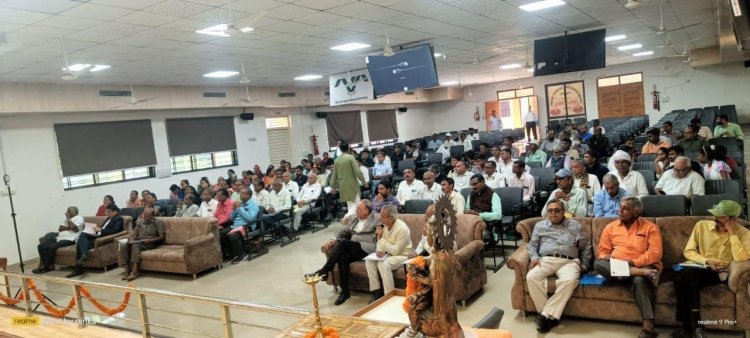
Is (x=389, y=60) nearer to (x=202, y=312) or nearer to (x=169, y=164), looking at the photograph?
(x=202, y=312)

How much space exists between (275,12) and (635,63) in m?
17.5

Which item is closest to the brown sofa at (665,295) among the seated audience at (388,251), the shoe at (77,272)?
the seated audience at (388,251)

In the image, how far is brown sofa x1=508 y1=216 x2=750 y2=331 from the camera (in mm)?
3258

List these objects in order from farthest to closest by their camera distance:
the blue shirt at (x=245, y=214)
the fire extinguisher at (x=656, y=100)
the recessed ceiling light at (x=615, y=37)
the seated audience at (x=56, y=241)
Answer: the fire extinguisher at (x=656, y=100) < the recessed ceiling light at (x=615, y=37) < the seated audience at (x=56, y=241) < the blue shirt at (x=245, y=214)

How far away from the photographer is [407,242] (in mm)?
4715

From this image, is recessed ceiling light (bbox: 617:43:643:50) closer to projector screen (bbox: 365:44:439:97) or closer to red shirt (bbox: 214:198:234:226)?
projector screen (bbox: 365:44:439:97)

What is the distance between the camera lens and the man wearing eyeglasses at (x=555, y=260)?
3773mm

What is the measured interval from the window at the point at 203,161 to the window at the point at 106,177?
2.19ft

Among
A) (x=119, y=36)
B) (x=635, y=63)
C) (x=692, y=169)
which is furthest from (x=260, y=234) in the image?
(x=635, y=63)

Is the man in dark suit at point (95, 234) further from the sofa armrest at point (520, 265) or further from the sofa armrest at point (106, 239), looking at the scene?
the sofa armrest at point (520, 265)

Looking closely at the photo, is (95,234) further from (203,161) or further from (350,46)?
(350,46)

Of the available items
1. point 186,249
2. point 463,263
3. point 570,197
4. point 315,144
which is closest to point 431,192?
point 570,197

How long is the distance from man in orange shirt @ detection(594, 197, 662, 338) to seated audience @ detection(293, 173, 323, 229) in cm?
526

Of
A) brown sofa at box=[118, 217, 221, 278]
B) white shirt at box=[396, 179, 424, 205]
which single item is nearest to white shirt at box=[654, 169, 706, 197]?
white shirt at box=[396, 179, 424, 205]
